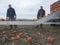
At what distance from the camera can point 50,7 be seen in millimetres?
17578

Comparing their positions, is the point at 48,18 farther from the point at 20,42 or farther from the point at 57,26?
the point at 20,42

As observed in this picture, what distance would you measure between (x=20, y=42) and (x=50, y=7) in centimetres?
965

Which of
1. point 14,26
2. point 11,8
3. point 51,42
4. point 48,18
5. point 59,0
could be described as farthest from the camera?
point 59,0

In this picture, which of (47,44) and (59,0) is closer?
(47,44)

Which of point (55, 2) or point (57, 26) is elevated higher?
point (55, 2)

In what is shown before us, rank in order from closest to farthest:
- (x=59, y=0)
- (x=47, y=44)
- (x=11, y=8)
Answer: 1. (x=47, y=44)
2. (x=11, y=8)
3. (x=59, y=0)

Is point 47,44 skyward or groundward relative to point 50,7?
groundward

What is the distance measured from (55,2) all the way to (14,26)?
4251 millimetres

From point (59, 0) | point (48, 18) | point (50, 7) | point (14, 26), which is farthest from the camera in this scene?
point (50, 7)

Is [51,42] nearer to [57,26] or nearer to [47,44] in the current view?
[47,44]

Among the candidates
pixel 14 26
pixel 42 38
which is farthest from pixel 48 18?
pixel 42 38

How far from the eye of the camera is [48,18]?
13.8 m

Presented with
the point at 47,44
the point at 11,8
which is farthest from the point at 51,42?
the point at 11,8

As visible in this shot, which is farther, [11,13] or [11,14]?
[11,14]
